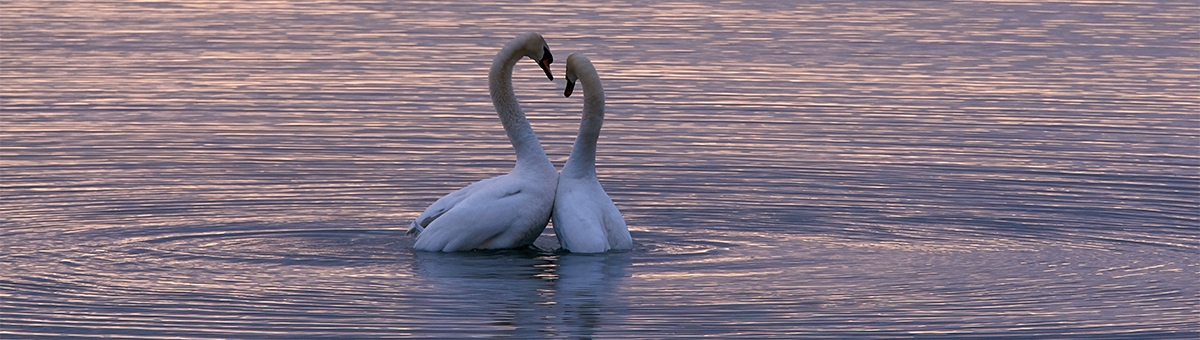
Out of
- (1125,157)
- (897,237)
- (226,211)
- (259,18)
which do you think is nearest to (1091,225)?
(897,237)

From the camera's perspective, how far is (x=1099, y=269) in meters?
13.5

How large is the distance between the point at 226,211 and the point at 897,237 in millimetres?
4613

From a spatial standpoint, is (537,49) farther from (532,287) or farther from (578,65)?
(532,287)

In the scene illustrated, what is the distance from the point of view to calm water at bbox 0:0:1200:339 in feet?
39.9

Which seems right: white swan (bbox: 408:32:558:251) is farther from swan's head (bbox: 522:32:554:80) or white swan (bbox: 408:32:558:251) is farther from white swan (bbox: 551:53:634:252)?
white swan (bbox: 551:53:634:252)

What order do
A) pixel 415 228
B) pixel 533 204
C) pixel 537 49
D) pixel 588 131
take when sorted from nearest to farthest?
pixel 533 204
pixel 415 228
pixel 588 131
pixel 537 49

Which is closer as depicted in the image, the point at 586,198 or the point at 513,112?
the point at 586,198

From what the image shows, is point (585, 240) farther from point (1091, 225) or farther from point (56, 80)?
point (56, 80)

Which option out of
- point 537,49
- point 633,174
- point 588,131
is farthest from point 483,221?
point 633,174

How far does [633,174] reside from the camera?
17.2 metres

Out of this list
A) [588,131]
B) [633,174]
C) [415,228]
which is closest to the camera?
[415,228]

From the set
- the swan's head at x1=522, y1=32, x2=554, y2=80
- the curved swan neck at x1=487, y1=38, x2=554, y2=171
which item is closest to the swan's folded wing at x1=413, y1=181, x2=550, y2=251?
the curved swan neck at x1=487, y1=38, x2=554, y2=171

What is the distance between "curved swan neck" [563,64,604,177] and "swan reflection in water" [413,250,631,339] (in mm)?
621

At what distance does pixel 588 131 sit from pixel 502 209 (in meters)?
0.84
